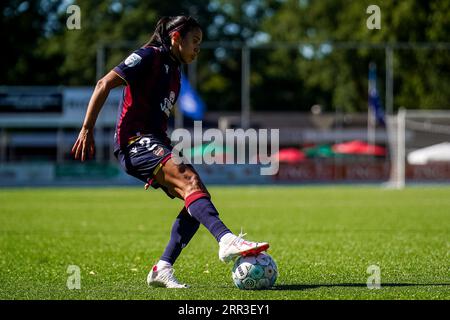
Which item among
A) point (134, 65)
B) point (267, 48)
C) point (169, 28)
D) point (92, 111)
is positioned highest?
point (267, 48)

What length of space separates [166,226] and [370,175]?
23802mm

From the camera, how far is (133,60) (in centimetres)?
631

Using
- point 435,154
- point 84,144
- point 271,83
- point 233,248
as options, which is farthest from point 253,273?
point 271,83

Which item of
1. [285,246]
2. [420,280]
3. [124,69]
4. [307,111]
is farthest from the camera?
[307,111]

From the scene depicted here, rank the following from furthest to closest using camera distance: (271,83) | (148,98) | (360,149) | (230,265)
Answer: (271,83)
(360,149)
(230,265)
(148,98)

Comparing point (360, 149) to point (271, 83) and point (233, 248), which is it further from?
point (233, 248)

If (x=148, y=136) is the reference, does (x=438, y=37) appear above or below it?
above

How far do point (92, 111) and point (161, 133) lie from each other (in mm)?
696

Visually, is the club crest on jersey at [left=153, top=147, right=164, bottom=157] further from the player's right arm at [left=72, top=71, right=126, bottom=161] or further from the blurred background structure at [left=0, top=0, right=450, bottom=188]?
the blurred background structure at [left=0, top=0, right=450, bottom=188]

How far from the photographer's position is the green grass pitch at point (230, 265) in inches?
256

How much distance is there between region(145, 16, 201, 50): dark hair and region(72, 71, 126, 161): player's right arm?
56 cm

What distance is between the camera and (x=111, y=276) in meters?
7.62
